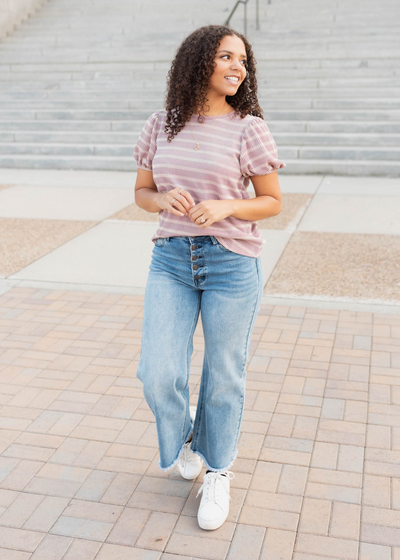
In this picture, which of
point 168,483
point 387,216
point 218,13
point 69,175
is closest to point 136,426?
point 168,483

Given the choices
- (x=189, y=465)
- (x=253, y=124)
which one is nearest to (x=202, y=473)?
(x=189, y=465)

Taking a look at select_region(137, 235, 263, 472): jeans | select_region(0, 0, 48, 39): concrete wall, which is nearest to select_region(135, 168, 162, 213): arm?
select_region(137, 235, 263, 472): jeans

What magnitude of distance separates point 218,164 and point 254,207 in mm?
199

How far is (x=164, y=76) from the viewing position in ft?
43.6

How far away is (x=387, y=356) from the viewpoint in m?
4.10

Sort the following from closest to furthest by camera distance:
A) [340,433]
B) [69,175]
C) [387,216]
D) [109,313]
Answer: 1. [340,433]
2. [109,313]
3. [387,216]
4. [69,175]

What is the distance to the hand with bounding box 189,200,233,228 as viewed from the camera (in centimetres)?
231

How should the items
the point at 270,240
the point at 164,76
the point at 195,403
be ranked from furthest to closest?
the point at 164,76 < the point at 270,240 < the point at 195,403

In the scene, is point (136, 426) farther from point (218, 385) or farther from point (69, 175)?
point (69, 175)

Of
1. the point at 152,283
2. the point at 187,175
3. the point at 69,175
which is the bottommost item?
the point at 69,175

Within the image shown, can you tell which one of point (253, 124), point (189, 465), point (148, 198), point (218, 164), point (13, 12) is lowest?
point (189, 465)

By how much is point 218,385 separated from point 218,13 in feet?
50.4

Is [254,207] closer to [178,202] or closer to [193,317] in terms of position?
[178,202]

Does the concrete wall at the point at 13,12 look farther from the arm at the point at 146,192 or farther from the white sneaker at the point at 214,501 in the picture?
the white sneaker at the point at 214,501
